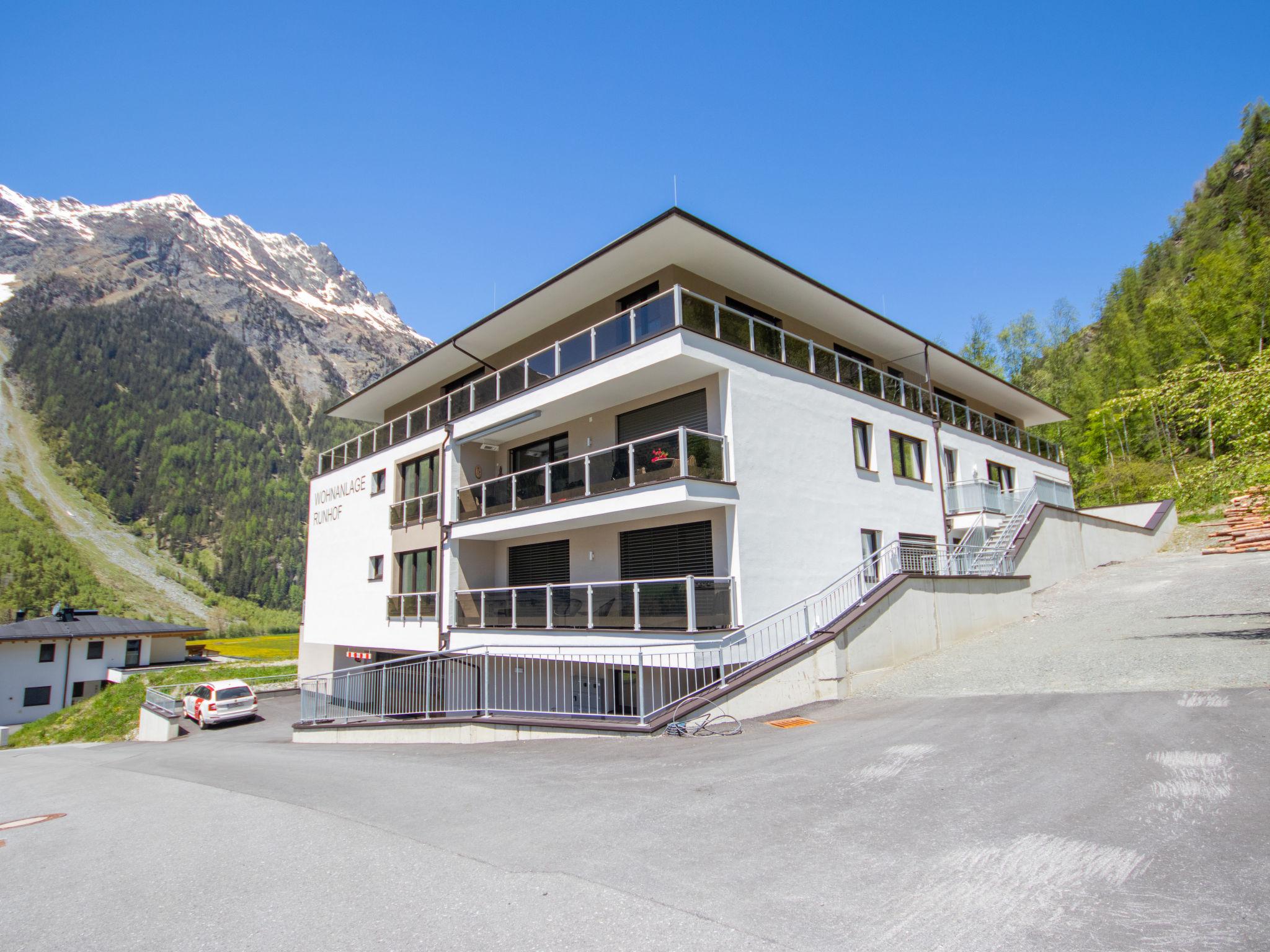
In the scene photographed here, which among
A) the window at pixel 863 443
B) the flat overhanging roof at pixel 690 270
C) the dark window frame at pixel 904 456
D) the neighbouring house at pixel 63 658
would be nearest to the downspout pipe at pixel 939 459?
the dark window frame at pixel 904 456

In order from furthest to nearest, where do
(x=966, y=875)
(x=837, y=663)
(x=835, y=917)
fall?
A: (x=837, y=663) → (x=966, y=875) → (x=835, y=917)

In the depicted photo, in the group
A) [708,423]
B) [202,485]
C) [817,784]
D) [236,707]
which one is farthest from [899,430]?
[202,485]

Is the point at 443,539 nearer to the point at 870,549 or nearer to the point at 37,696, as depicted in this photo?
the point at 870,549

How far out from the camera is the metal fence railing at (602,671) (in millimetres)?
12859

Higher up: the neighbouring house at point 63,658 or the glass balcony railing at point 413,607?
the glass balcony railing at point 413,607

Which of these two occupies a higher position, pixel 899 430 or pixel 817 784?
pixel 899 430

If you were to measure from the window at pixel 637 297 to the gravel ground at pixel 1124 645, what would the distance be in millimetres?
9599

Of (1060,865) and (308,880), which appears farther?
(308,880)

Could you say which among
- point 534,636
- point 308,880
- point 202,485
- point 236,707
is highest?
point 202,485

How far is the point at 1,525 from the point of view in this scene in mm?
105375

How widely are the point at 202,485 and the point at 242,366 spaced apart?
4527cm

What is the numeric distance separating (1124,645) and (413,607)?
56.2 feet

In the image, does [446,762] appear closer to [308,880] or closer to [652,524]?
[308,880]

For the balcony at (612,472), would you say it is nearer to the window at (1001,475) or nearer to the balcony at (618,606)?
the balcony at (618,606)
